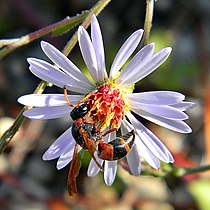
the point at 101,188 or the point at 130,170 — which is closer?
the point at 130,170

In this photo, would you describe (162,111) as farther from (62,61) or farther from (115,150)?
(62,61)

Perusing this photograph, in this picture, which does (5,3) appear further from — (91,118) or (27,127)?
(91,118)

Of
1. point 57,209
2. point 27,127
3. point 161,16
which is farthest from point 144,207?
point 161,16

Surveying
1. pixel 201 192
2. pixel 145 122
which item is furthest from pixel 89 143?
pixel 145 122

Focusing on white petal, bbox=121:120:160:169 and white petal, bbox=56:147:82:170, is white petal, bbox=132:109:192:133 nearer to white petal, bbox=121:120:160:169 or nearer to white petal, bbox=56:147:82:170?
white petal, bbox=121:120:160:169

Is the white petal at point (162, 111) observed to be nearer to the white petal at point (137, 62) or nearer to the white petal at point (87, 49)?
the white petal at point (137, 62)

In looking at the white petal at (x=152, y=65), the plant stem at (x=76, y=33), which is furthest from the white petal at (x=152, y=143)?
the plant stem at (x=76, y=33)
